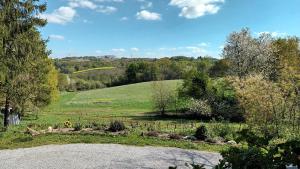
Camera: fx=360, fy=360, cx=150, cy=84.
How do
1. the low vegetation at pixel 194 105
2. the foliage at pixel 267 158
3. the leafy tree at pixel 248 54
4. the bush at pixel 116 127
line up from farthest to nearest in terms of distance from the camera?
the leafy tree at pixel 248 54
the bush at pixel 116 127
the low vegetation at pixel 194 105
the foliage at pixel 267 158

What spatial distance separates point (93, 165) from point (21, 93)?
12.8 meters

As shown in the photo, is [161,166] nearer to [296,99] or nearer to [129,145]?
[129,145]

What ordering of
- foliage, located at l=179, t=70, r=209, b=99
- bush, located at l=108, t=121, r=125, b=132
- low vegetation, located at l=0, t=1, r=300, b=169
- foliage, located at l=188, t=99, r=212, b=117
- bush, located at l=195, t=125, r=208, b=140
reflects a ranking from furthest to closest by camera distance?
foliage, located at l=179, t=70, r=209, b=99, foliage, located at l=188, t=99, r=212, b=117, bush, located at l=108, t=121, r=125, b=132, bush, located at l=195, t=125, r=208, b=140, low vegetation, located at l=0, t=1, r=300, b=169

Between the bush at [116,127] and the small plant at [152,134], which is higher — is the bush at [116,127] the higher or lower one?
the higher one

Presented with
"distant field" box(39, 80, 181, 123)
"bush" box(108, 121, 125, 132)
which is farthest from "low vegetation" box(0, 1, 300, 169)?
"distant field" box(39, 80, 181, 123)

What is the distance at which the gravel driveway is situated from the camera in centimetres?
1198

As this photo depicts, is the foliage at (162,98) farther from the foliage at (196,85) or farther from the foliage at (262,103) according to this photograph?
the foliage at (262,103)

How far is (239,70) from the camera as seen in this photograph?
4003cm

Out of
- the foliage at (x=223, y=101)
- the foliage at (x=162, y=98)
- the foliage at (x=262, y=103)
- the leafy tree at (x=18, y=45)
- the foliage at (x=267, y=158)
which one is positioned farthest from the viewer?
the foliage at (x=162, y=98)

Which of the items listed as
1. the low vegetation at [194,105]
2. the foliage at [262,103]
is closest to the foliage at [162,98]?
the low vegetation at [194,105]

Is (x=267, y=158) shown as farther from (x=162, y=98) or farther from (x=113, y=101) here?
(x=113, y=101)

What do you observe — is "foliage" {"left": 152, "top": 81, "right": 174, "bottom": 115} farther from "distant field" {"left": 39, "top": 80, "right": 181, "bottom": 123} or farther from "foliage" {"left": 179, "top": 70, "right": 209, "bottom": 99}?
"distant field" {"left": 39, "top": 80, "right": 181, "bottom": 123}

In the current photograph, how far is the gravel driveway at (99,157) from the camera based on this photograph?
1198cm

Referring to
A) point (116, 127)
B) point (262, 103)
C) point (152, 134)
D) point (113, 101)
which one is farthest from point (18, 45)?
point (113, 101)
